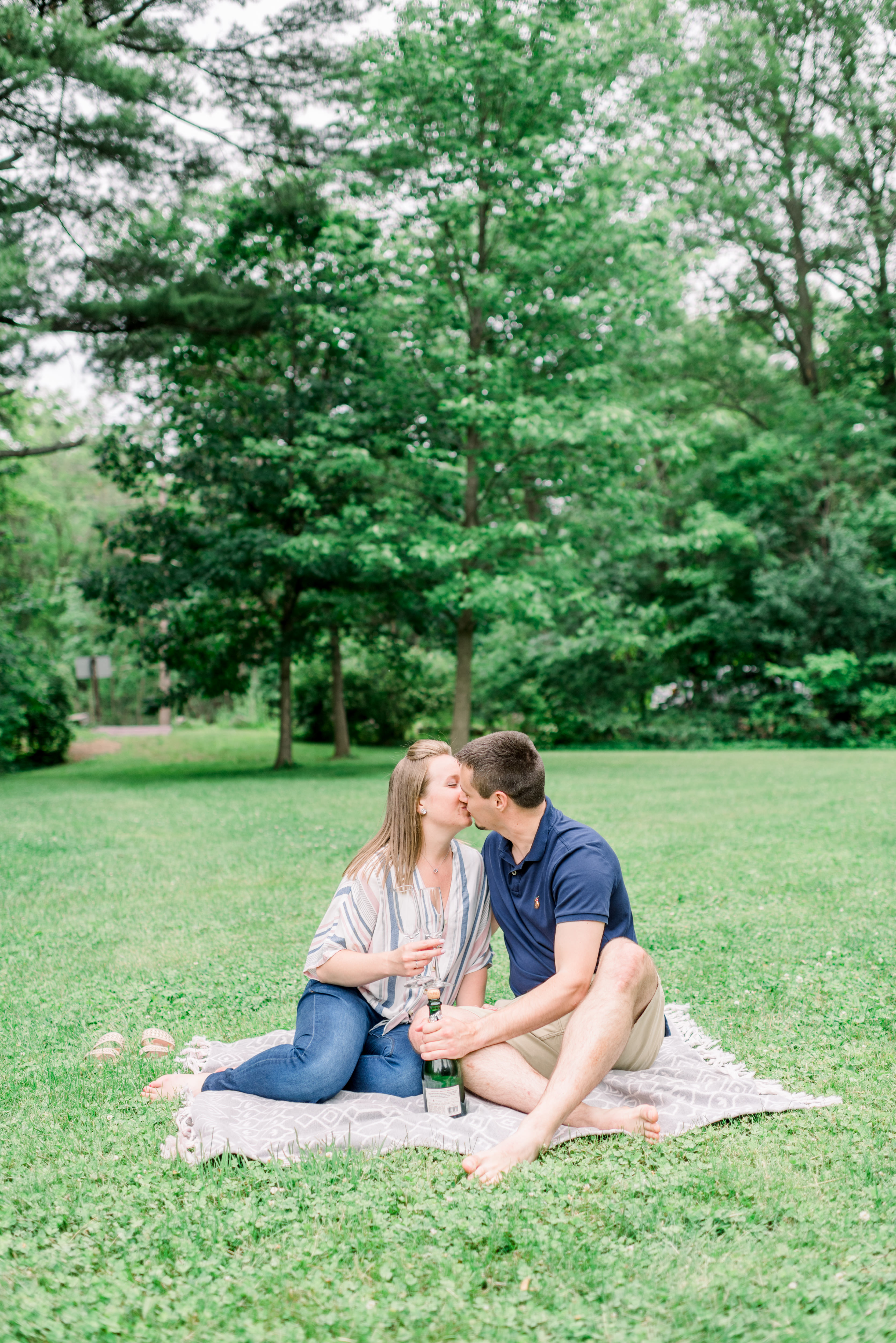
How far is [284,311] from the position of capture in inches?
658

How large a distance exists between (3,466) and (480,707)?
12819 millimetres

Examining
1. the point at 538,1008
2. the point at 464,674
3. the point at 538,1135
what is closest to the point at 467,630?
the point at 464,674

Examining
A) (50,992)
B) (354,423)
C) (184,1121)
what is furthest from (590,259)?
(184,1121)

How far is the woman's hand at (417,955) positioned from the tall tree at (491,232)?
12858mm

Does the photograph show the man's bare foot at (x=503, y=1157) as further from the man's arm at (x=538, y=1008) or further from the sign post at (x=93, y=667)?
the sign post at (x=93, y=667)

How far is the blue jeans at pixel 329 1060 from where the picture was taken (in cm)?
355

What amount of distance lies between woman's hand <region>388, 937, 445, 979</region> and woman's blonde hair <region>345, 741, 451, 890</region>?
0.30m

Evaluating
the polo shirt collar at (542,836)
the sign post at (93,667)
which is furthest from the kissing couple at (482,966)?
the sign post at (93,667)

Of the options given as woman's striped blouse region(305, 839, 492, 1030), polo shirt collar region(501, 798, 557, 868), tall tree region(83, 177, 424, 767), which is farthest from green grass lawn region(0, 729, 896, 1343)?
tall tree region(83, 177, 424, 767)

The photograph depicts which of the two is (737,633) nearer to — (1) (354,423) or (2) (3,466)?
(1) (354,423)

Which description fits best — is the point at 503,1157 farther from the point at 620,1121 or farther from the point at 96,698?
the point at 96,698

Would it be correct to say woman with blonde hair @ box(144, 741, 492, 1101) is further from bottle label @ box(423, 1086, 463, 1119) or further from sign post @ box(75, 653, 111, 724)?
sign post @ box(75, 653, 111, 724)

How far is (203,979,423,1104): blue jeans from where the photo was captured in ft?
11.7

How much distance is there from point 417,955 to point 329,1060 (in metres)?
0.55
